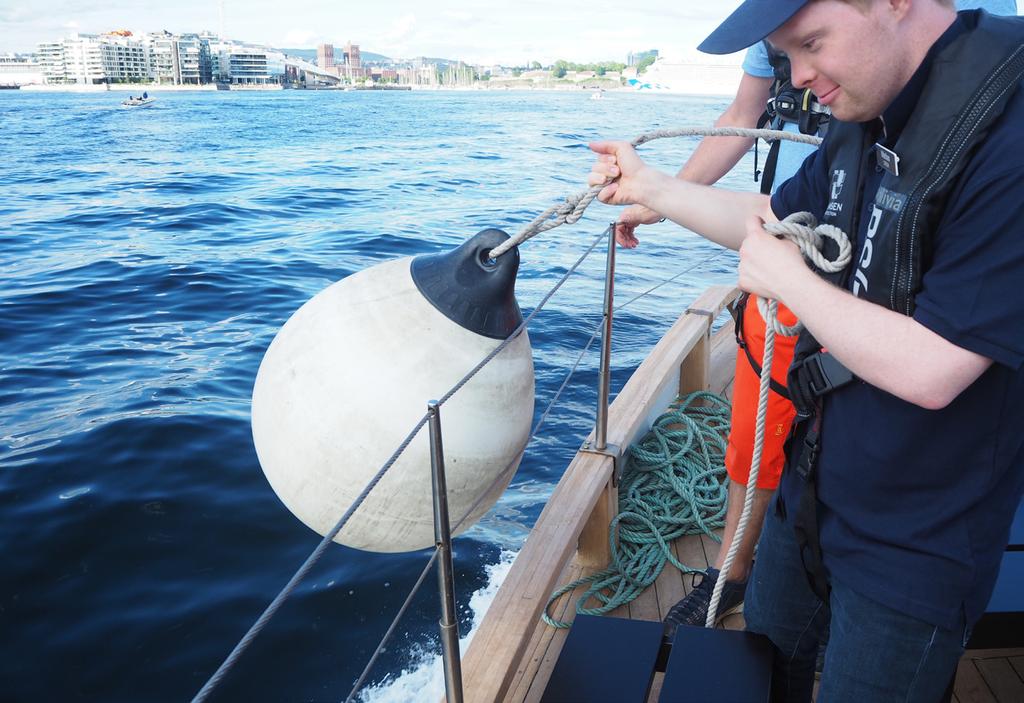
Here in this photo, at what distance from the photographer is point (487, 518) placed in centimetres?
424

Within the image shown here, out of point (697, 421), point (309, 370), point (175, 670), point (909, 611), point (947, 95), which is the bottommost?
point (175, 670)

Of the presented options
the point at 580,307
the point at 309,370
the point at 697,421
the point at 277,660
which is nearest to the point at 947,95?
the point at 309,370

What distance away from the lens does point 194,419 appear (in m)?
5.09

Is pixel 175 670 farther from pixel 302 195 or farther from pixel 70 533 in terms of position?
pixel 302 195

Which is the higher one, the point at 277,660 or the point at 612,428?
the point at 612,428

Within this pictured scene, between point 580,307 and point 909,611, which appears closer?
point 909,611

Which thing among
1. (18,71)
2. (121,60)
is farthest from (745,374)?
(18,71)

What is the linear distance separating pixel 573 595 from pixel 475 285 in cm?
142

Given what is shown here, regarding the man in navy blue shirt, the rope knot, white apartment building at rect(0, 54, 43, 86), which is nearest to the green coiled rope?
the man in navy blue shirt

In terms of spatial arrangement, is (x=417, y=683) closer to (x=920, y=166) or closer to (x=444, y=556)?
(x=444, y=556)

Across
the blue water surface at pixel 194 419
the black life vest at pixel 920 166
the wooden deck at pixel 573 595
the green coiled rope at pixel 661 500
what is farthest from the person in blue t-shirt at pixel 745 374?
the blue water surface at pixel 194 419

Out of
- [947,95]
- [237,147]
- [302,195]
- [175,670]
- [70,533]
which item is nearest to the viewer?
[947,95]

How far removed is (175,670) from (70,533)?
116cm

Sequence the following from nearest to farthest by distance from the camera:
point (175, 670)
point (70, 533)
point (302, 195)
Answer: point (175, 670) → point (70, 533) → point (302, 195)
